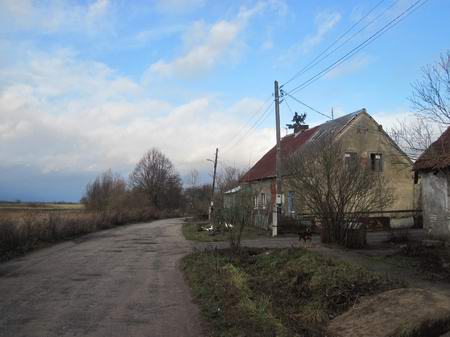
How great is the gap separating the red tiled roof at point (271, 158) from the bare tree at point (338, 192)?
16585 millimetres

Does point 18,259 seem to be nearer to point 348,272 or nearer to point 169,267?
point 169,267

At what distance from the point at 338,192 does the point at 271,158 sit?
2400 centimetres

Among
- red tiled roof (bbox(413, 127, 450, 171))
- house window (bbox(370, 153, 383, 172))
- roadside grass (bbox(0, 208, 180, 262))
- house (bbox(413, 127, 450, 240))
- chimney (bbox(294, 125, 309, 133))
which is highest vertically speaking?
chimney (bbox(294, 125, 309, 133))

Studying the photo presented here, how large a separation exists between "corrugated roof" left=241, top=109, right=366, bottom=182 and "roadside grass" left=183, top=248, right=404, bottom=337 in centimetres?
2115

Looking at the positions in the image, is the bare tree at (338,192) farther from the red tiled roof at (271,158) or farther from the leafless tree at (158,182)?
the leafless tree at (158,182)

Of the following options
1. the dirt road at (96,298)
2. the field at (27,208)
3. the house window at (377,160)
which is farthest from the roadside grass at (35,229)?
the house window at (377,160)

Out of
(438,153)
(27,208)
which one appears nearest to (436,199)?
(438,153)

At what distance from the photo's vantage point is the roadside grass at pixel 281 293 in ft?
23.0

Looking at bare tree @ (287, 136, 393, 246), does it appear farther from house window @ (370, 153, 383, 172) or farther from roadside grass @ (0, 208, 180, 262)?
house window @ (370, 153, 383, 172)

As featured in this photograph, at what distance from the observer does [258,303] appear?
8.18 meters

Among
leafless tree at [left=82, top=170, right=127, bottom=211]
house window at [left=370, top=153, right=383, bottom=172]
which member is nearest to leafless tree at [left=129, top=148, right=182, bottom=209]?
leafless tree at [left=82, top=170, right=127, bottom=211]

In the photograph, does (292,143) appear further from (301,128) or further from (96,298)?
(96,298)

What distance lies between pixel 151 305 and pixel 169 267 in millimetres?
5668

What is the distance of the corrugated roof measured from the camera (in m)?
34.1
